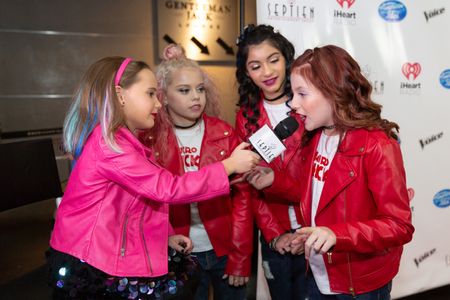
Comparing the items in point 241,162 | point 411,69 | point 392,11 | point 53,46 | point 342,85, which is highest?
point 53,46

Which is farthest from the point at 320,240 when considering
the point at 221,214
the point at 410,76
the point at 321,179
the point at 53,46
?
the point at 53,46

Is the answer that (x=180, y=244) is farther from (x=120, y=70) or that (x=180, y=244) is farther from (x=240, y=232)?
(x=120, y=70)

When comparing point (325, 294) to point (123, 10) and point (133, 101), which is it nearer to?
point (133, 101)

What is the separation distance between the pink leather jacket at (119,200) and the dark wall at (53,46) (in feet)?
11.3

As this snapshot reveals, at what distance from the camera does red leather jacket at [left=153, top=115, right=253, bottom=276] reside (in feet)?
5.41

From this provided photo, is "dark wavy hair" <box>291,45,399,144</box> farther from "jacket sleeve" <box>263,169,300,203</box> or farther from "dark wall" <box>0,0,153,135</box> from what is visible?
"dark wall" <box>0,0,153,135</box>

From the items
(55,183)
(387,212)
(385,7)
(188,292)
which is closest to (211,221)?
(188,292)

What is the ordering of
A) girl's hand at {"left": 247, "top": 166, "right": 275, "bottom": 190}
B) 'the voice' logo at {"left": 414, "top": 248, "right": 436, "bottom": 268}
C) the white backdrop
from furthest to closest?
'the voice' logo at {"left": 414, "top": 248, "right": 436, "bottom": 268} → the white backdrop → girl's hand at {"left": 247, "top": 166, "right": 275, "bottom": 190}

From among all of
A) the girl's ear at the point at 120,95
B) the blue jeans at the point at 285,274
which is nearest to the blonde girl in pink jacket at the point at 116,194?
the girl's ear at the point at 120,95

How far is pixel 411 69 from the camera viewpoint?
2.29 meters

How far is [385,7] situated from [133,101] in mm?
1617

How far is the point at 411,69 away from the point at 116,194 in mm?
1878

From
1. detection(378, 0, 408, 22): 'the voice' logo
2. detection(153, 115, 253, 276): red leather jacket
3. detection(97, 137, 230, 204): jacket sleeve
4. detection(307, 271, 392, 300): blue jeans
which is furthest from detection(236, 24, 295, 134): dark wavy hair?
detection(378, 0, 408, 22): 'the voice' logo

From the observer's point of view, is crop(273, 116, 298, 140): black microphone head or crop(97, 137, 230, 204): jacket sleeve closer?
crop(97, 137, 230, 204): jacket sleeve
